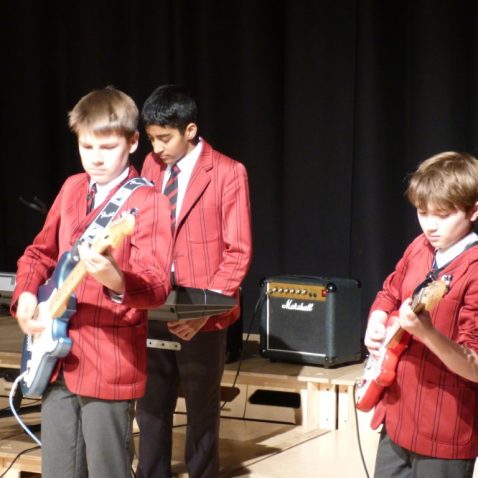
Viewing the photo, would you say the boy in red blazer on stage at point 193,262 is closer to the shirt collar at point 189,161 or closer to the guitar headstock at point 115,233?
the shirt collar at point 189,161

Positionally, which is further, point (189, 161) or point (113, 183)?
point (189, 161)

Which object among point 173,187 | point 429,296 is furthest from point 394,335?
point 173,187

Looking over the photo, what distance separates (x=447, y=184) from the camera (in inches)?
97.6

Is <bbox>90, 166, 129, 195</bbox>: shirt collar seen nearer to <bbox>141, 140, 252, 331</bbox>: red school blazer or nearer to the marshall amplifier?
<bbox>141, 140, 252, 331</bbox>: red school blazer

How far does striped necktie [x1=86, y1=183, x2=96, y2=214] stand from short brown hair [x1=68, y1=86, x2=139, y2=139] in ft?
0.54

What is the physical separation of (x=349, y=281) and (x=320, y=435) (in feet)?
2.50

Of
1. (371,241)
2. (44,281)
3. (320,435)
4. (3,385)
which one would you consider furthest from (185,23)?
(44,281)

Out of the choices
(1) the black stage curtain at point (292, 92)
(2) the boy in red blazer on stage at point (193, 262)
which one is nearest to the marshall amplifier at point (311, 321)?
(1) the black stage curtain at point (292, 92)

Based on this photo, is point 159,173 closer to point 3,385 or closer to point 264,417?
point 264,417

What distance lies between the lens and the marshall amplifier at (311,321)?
180 inches

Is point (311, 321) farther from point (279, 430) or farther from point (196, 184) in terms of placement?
point (196, 184)

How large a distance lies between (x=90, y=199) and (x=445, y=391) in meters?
1.04

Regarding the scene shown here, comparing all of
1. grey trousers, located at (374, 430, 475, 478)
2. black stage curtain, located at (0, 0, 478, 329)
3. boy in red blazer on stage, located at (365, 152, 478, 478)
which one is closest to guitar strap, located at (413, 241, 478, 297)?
boy in red blazer on stage, located at (365, 152, 478, 478)

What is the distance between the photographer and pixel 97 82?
603cm
